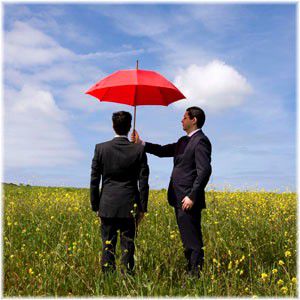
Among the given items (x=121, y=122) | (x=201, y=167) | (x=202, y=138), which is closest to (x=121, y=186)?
(x=121, y=122)

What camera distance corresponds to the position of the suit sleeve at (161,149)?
611 cm

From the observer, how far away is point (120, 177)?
5.27m

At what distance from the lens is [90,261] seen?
19.1 ft

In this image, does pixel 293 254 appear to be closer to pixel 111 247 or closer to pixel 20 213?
pixel 111 247

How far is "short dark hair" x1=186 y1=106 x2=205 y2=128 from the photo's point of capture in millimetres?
5645

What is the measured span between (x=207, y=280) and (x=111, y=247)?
1.30 m

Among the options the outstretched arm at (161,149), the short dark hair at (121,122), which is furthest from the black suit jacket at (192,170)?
the short dark hair at (121,122)

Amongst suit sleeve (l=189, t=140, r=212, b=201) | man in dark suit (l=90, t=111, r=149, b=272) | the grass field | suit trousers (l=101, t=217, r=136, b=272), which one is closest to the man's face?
suit sleeve (l=189, t=140, r=212, b=201)

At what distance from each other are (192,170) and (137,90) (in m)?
1.59

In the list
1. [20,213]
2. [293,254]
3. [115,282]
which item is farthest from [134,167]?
[20,213]

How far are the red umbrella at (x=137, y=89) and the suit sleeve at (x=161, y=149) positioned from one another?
0.66 metres

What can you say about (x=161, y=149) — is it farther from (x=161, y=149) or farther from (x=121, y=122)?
(x=121, y=122)

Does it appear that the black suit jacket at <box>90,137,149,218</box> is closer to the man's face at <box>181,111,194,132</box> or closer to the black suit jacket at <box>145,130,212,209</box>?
the black suit jacket at <box>145,130,212,209</box>

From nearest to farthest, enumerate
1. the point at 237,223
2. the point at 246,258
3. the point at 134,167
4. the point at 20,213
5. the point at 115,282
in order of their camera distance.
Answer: the point at 115,282 → the point at 134,167 → the point at 246,258 → the point at 237,223 → the point at 20,213
